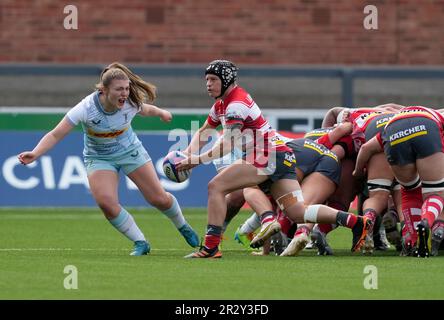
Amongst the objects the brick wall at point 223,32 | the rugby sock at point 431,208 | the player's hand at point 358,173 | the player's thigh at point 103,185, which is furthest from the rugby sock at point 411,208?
the brick wall at point 223,32

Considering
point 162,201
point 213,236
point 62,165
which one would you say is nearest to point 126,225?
point 162,201

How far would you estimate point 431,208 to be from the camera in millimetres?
12422

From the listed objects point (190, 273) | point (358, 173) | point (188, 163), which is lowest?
point (190, 273)

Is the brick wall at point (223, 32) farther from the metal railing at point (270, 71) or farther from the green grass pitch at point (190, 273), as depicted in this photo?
the green grass pitch at point (190, 273)

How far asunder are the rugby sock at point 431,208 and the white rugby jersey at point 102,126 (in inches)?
115

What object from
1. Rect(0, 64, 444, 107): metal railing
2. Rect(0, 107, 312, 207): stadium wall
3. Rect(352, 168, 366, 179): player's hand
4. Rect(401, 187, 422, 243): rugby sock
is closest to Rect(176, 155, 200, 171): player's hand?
Rect(352, 168, 366, 179): player's hand

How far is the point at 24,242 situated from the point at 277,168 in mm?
3577

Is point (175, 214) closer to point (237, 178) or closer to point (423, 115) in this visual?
point (237, 178)

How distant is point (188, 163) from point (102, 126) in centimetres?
93

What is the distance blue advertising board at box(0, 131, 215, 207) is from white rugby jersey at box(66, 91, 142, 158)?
7263 millimetres

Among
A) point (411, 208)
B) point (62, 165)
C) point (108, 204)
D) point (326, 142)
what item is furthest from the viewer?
point (62, 165)

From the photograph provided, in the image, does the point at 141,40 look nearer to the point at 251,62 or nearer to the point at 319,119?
the point at 251,62

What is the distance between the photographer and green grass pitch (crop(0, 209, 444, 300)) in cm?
954

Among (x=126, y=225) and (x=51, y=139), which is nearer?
(x=51, y=139)
